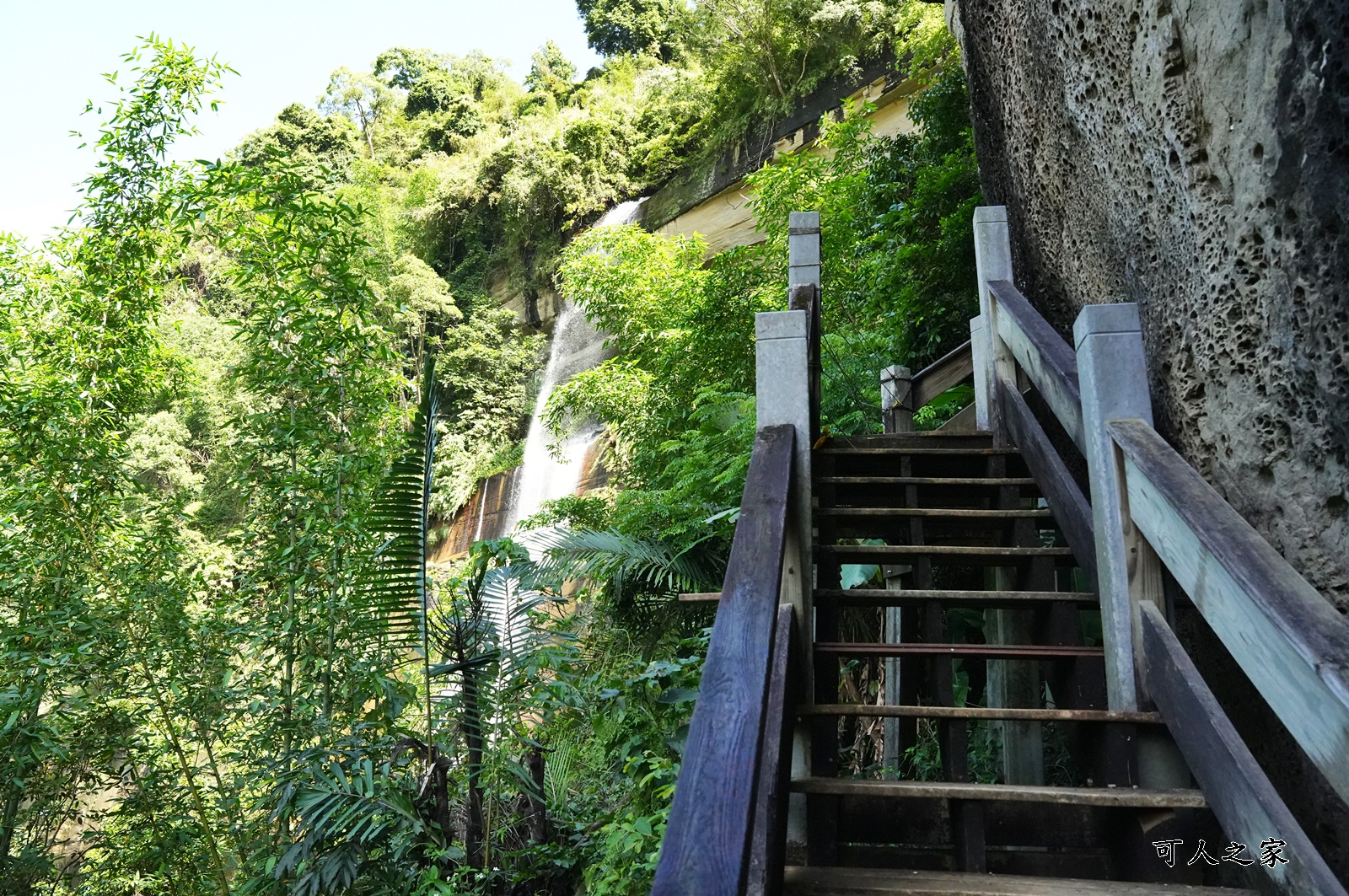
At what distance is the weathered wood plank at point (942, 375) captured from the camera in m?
4.62

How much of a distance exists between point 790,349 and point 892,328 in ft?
15.1

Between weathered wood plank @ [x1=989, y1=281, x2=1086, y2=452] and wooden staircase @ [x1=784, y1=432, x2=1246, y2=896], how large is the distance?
1.29ft

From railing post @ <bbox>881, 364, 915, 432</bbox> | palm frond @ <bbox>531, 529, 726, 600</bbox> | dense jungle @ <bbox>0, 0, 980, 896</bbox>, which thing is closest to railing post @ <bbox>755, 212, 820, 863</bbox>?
dense jungle @ <bbox>0, 0, 980, 896</bbox>

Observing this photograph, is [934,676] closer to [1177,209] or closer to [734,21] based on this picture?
[1177,209]

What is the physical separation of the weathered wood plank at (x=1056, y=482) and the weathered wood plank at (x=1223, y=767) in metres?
0.52

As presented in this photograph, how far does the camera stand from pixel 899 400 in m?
4.96

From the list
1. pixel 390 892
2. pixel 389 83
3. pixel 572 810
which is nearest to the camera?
pixel 390 892

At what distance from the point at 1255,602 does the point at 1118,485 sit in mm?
782

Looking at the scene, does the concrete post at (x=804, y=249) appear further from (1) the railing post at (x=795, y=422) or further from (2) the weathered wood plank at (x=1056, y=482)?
(1) the railing post at (x=795, y=422)

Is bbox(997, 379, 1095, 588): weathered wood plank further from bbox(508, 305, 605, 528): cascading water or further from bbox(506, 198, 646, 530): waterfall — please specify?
bbox(508, 305, 605, 528): cascading water

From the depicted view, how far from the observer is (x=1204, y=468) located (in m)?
2.41

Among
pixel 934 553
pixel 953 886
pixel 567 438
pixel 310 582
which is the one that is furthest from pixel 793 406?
pixel 567 438

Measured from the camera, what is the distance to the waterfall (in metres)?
16.6

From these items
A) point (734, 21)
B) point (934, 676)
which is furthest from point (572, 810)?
point (734, 21)
